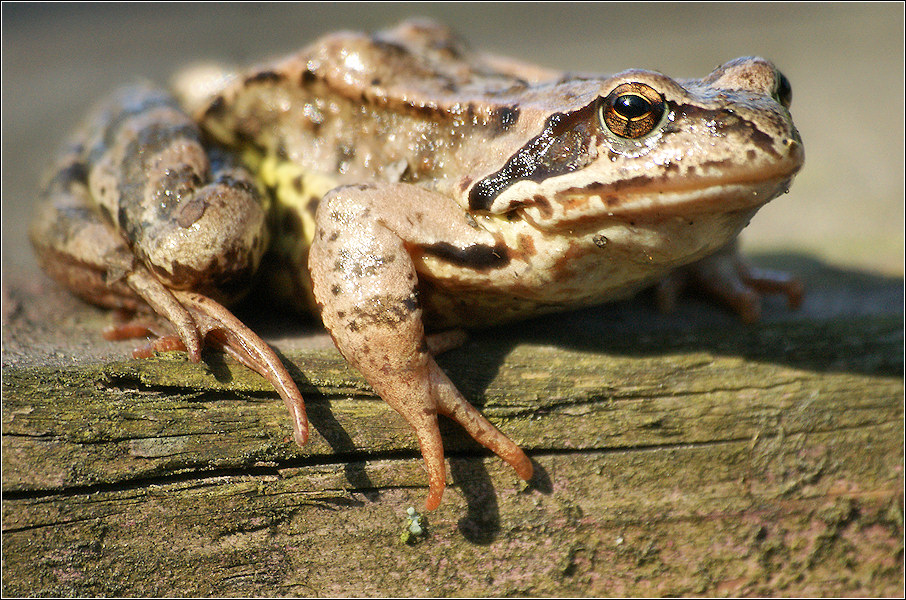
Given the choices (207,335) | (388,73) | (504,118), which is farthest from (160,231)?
(504,118)

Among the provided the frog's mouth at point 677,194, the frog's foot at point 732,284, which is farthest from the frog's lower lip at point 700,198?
the frog's foot at point 732,284

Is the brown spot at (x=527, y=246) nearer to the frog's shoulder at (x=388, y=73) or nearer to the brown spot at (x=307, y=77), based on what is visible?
the frog's shoulder at (x=388, y=73)

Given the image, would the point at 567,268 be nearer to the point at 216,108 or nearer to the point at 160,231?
the point at 160,231

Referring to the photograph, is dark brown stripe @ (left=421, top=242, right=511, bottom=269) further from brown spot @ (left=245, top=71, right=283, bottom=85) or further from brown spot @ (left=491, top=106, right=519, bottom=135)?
brown spot @ (left=245, top=71, right=283, bottom=85)

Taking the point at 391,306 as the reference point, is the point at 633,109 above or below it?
above

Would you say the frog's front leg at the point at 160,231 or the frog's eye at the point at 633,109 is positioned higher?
the frog's eye at the point at 633,109

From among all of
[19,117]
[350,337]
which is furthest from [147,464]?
[19,117]

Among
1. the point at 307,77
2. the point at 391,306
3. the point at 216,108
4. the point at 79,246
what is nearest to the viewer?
the point at 391,306
